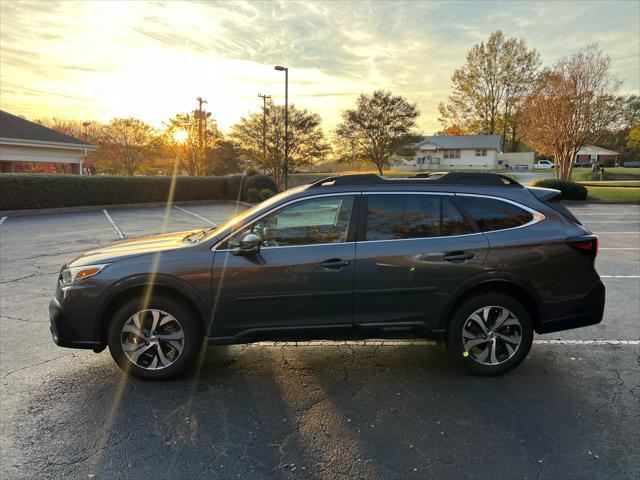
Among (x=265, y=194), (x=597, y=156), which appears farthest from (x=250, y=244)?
(x=597, y=156)

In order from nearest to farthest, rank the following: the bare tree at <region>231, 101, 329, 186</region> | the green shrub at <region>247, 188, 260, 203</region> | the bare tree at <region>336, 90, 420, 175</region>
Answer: the green shrub at <region>247, 188, 260, 203</region> < the bare tree at <region>231, 101, 329, 186</region> < the bare tree at <region>336, 90, 420, 175</region>

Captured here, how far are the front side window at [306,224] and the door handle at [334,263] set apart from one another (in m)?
0.19

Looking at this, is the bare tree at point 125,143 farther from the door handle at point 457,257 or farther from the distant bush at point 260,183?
the door handle at point 457,257

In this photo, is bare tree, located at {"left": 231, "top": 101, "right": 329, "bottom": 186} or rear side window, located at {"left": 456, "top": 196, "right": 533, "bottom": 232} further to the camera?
bare tree, located at {"left": 231, "top": 101, "right": 329, "bottom": 186}

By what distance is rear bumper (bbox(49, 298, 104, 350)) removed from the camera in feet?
11.8

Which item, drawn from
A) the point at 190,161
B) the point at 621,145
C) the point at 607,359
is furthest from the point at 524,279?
the point at 621,145

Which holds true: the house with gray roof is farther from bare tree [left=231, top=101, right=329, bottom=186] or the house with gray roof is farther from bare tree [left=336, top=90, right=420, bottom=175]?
bare tree [left=336, top=90, right=420, bottom=175]

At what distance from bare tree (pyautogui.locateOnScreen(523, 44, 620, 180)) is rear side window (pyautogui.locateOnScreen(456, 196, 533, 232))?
27.1 m

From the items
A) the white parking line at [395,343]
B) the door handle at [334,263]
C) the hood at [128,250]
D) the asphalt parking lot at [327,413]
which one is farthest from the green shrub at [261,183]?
the door handle at [334,263]

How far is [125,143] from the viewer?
1564 inches

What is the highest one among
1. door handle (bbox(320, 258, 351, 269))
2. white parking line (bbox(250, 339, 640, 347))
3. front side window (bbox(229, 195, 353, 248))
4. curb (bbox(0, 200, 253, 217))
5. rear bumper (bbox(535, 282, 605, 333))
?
front side window (bbox(229, 195, 353, 248))

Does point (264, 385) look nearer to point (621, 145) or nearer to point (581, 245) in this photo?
point (581, 245)

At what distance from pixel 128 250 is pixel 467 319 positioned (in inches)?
120

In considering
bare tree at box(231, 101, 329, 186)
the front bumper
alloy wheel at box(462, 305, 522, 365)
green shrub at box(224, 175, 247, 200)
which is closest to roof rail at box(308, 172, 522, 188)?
alloy wheel at box(462, 305, 522, 365)
